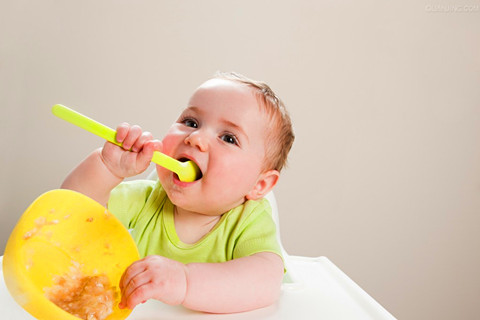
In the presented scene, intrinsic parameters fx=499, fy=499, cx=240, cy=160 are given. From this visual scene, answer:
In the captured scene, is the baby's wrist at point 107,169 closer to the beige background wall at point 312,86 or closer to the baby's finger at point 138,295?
the baby's finger at point 138,295

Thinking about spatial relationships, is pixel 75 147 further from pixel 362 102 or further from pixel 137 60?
pixel 362 102

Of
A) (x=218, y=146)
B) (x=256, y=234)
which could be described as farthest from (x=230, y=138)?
(x=256, y=234)

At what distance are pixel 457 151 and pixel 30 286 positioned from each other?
4.76ft

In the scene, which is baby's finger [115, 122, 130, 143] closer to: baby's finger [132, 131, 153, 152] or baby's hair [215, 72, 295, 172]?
baby's finger [132, 131, 153, 152]

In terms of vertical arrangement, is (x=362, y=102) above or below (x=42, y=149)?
above

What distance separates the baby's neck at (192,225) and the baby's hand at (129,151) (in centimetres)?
14

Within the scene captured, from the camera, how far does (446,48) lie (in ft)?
5.08

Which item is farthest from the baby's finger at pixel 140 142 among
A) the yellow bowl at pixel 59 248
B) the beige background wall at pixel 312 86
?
the beige background wall at pixel 312 86

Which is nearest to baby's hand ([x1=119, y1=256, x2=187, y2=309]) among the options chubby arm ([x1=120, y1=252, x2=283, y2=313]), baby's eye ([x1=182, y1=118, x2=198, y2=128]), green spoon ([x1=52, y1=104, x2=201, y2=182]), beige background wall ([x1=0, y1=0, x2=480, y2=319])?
chubby arm ([x1=120, y1=252, x2=283, y2=313])

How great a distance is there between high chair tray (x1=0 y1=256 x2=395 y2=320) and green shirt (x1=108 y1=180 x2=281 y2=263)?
0.27ft

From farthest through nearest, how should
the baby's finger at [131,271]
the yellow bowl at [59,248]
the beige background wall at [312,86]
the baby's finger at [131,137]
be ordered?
the beige background wall at [312,86]
the baby's finger at [131,137]
the baby's finger at [131,271]
the yellow bowl at [59,248]

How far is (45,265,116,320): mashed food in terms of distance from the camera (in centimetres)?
49

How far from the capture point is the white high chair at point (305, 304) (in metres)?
0.61

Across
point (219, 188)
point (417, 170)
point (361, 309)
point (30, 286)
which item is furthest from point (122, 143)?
point (417, 170)
